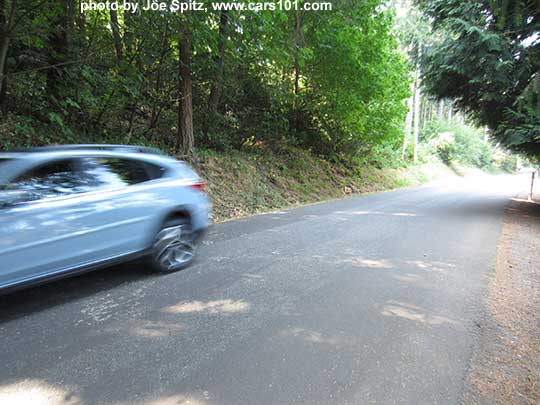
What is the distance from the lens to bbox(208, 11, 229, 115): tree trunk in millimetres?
9045

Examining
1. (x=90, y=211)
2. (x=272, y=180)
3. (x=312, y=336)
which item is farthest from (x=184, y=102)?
(x=312, y=336)

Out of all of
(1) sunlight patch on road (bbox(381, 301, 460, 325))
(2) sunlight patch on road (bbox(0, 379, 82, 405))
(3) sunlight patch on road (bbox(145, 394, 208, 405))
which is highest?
(2) sunlight patch on road (bbox(0, 379, 82, 405))

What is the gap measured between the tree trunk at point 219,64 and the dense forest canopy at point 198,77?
5 centimetres

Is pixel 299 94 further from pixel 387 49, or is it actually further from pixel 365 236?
pixel 365 236

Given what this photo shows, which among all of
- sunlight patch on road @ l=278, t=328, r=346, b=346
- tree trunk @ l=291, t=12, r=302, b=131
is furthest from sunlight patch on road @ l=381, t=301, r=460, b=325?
tree trunk @ l=291, t=12, r=302, b=131

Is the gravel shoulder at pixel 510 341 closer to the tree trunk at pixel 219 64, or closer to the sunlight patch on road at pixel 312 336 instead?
the sunlight patch on road at pixel 312 336

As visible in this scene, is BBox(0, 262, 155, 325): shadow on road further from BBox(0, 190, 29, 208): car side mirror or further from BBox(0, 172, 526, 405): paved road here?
BBox(0, 190, 29, 208): car side mirror

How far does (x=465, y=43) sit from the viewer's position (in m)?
10.4

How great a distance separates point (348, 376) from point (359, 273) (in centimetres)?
255

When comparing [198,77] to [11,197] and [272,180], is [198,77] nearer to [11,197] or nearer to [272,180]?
[272,180]

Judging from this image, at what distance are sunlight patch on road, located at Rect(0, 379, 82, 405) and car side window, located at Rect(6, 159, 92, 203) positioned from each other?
1.75 meters

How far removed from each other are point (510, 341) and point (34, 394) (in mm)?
4259

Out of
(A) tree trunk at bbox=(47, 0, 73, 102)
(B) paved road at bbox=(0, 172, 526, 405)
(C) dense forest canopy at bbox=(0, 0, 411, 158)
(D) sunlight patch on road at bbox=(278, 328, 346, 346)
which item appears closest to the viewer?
(B) paved road at bbox=(0, 172, 526, 405)

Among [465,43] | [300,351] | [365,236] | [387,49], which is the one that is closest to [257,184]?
[365,236]
